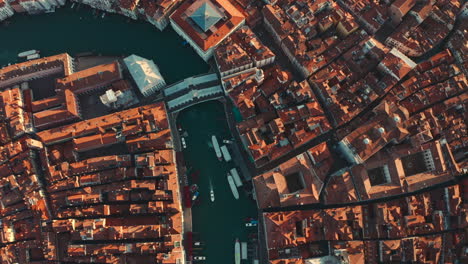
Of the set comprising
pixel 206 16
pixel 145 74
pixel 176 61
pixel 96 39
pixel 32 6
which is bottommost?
pixel 145 74

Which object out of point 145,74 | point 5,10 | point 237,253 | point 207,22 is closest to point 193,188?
point 237,253

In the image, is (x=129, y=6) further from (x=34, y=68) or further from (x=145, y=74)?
(x=34, y=68)

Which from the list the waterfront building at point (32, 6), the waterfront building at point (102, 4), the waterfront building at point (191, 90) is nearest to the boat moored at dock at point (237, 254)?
the waterfront building at point (191, 90)

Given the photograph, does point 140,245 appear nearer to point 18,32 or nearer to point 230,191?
point 230,191

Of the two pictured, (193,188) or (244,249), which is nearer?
(244,249)

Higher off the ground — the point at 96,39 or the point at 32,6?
the point at 32,6

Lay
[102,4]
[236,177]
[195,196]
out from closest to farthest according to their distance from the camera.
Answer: [236,177] < [195,196] < [102,4]

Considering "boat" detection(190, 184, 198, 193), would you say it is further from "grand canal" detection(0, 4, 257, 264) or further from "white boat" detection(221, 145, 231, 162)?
"white boat" detection(221, 145, 231, 162)

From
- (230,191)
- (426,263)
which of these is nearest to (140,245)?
(230,191)
